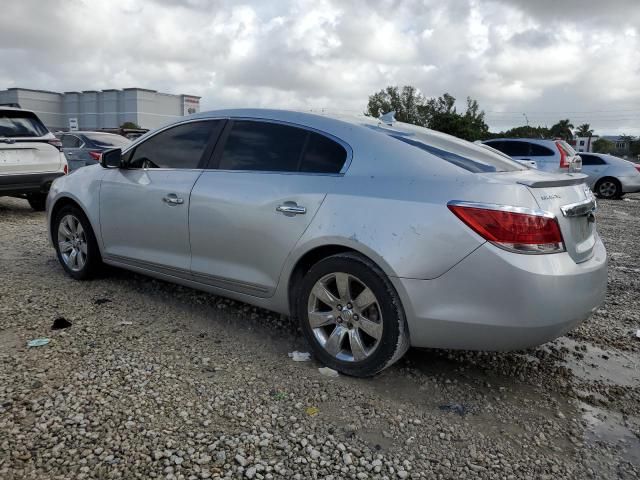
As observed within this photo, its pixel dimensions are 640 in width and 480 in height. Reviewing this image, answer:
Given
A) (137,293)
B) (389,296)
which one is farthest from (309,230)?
(137,293)

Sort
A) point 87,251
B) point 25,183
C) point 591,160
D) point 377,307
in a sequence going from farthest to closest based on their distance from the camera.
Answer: point 591,160
point 25,183
point 87,251
point 377,307

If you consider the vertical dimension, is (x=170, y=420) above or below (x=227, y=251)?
below

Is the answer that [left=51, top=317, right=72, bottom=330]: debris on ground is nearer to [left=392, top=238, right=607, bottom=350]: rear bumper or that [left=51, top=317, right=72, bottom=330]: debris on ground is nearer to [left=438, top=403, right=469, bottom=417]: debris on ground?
[left=392, top=238, right=607, bottom=350]: rear bumper

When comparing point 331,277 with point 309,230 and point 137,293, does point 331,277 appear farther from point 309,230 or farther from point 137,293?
point 137,293

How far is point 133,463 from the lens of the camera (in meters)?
2.39

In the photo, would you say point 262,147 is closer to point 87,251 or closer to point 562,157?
point 87,251

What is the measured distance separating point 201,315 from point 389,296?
184 cm

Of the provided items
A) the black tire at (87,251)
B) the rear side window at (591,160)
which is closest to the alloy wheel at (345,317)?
the black tire at (87,251)

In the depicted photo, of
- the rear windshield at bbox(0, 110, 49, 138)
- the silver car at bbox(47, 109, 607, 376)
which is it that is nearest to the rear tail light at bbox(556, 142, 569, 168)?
the silver car at bbox(47, 109, 607, 376)

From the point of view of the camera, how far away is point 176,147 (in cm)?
431

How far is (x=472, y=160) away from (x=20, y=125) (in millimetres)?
7776

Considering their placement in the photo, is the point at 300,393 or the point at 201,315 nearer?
the point at 300,393

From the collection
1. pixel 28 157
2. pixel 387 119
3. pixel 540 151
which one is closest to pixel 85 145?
pixel 28 157

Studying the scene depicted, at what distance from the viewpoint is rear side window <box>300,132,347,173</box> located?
3.37 metres
